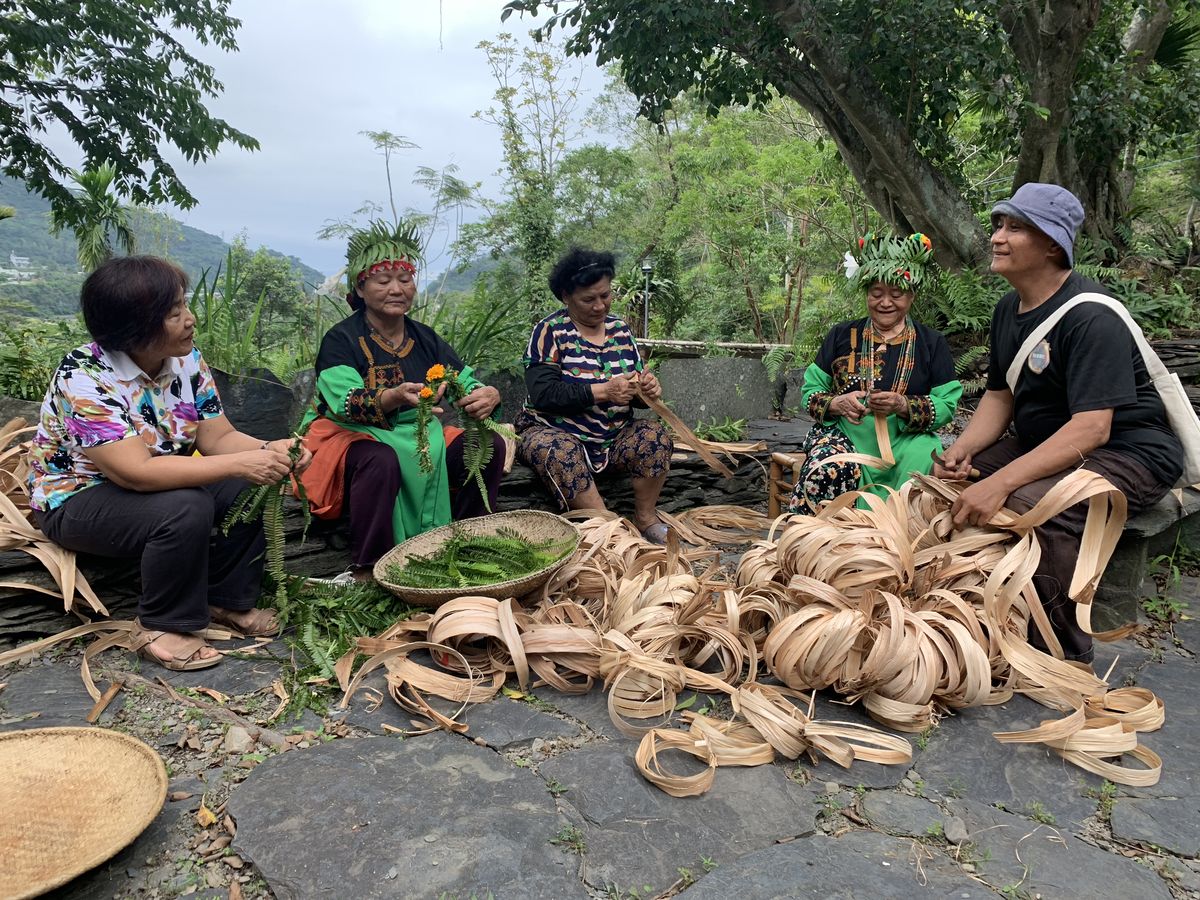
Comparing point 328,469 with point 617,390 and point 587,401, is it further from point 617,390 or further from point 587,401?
point 617,390

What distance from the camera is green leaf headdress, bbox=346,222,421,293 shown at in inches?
122

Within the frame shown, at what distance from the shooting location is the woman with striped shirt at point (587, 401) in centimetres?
363

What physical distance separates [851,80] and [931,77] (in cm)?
50

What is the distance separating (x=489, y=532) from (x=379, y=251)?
1.22 meters

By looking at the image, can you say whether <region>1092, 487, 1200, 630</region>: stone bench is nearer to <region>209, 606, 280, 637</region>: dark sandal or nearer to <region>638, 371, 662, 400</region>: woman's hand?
<region>638, 371, 662, 400</region>: woman's hand

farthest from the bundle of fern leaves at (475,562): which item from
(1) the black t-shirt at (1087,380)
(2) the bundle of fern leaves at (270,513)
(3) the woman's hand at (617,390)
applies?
(1) the black t-shirt at (1087,380)

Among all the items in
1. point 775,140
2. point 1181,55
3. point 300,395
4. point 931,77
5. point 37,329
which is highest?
point 775,140

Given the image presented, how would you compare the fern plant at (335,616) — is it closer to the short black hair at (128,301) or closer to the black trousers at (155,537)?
the black trousers at (155,537)

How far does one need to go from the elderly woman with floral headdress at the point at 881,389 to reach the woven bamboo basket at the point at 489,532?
4.01 ft

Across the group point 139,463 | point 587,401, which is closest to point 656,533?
point 587,401

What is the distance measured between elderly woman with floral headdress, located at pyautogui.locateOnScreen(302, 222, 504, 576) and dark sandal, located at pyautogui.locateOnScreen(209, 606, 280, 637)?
1.34 feet

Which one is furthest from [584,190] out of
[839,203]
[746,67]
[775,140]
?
[746,67]

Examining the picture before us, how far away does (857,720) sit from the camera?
86.7 inches

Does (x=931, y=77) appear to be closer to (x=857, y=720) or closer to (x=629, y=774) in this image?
(x=857, y=720)
